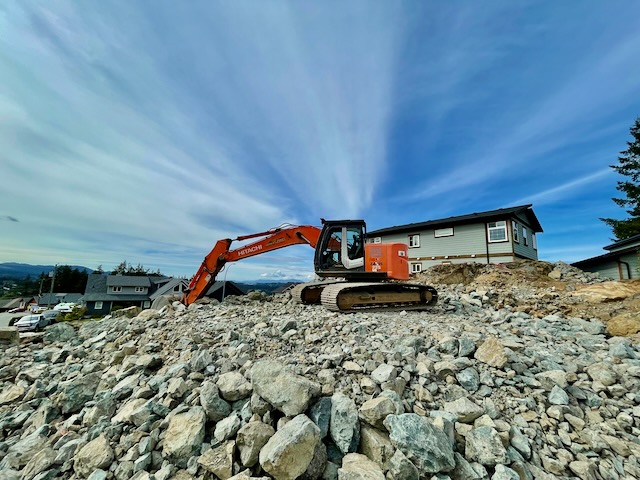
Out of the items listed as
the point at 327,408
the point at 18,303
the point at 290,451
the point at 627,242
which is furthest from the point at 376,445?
the point at 18,303

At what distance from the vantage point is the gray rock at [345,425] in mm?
2807

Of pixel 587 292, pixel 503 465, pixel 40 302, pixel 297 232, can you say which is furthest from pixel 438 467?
pixel 40 302

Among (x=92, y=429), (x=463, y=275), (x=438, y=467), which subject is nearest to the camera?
(x=438, y=467)

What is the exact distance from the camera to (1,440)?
3693 mm

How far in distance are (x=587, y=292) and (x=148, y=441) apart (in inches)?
535

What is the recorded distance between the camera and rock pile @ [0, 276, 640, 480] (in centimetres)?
272

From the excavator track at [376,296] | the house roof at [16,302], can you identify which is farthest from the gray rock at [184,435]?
the house roof at [16,302]

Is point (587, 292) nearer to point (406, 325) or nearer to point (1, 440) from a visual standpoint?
point (406, 325)

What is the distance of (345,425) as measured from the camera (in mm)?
2906

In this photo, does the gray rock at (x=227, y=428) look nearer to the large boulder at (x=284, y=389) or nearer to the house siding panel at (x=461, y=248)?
the large boulder at (x=284, y=389)

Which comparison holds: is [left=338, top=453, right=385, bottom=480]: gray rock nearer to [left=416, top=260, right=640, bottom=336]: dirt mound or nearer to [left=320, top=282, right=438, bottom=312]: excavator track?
[left=320, top=282, right=438, bottom=312]: excavator track

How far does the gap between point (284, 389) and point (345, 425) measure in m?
0.73

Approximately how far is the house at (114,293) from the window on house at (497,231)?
36.5 meters

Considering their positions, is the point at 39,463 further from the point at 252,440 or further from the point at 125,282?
the point at 125,282
